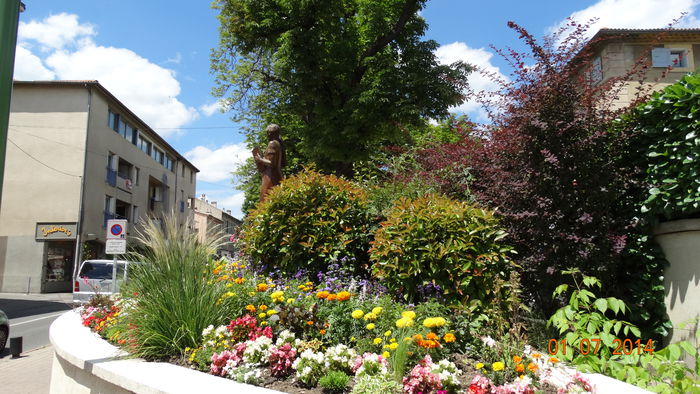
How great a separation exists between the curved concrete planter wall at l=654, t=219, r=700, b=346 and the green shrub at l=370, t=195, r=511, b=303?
1658mm

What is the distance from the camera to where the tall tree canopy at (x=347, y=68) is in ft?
42.9

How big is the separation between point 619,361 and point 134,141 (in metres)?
39.2

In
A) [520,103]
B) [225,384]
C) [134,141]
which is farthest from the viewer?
[134,141]

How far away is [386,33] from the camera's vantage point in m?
14.2

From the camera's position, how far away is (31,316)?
15938 mm

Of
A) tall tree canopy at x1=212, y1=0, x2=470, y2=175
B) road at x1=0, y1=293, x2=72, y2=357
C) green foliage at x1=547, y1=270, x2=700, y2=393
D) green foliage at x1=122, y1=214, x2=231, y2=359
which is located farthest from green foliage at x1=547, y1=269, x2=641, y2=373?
tall tree canopy at x1=212, y1=0, x2=470, y2=175

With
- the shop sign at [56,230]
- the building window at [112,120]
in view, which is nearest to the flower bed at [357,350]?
the shop sign at [56,230]

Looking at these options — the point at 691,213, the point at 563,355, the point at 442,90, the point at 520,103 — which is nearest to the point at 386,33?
the point at 442,90

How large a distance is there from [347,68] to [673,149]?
10.3 metres

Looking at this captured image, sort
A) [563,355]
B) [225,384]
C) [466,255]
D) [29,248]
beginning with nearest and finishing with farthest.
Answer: [225,384]
[563,355]
[466,255]
[29,248]

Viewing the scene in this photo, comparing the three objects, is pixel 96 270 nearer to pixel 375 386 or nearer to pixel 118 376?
pixel 118 376

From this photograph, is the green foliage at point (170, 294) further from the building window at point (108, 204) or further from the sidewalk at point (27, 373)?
the building window at point (108, 204)

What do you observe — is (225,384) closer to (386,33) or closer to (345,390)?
(345,390)

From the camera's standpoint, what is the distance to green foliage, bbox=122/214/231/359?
3.94m
